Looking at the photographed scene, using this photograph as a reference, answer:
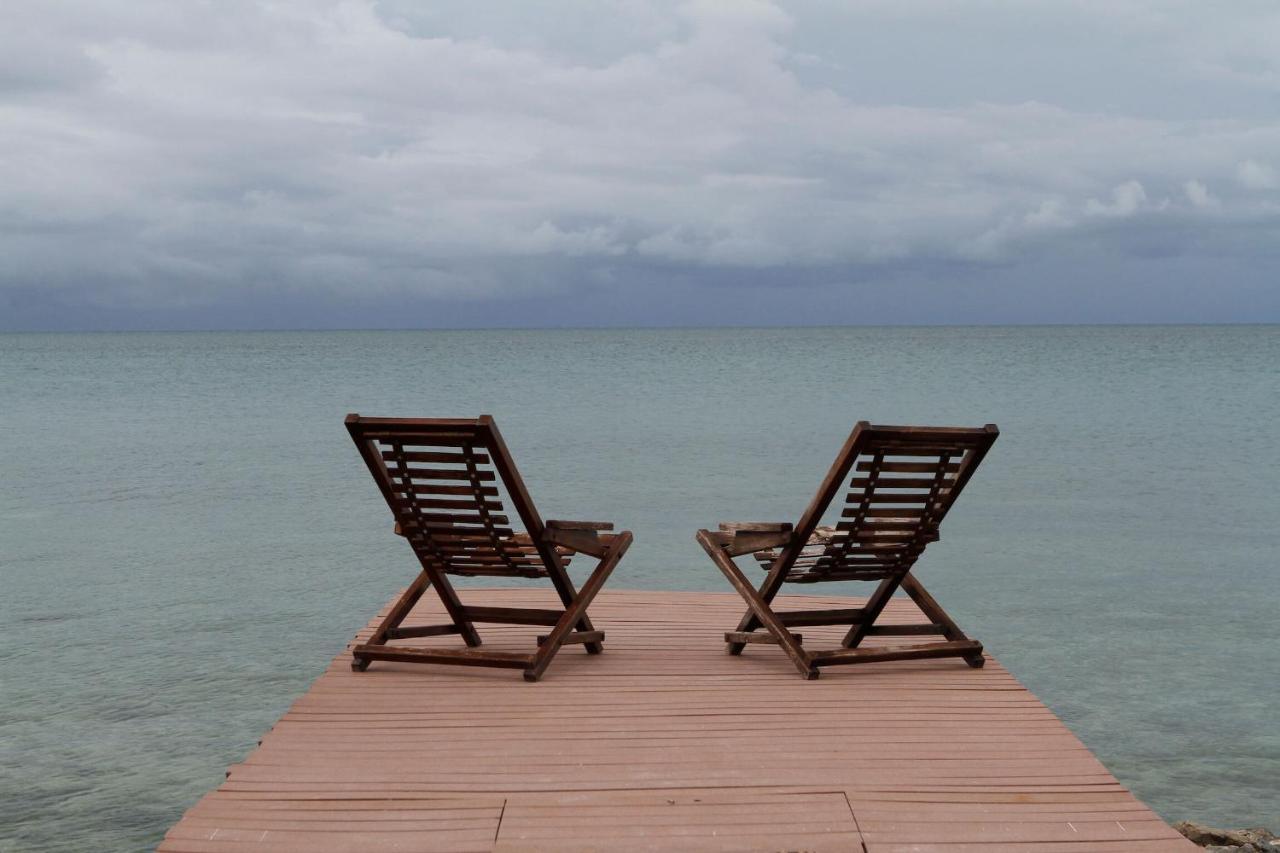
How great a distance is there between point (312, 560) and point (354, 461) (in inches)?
357

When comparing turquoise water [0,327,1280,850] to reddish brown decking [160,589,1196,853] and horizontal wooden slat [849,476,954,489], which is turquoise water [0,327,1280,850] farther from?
horizontal wooden slat [849,476,954,489]

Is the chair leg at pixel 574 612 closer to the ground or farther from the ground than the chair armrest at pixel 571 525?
closer to the ground

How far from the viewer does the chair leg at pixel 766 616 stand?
5312mm

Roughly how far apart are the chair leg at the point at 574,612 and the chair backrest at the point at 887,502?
687 mm

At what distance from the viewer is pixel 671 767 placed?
4121mm

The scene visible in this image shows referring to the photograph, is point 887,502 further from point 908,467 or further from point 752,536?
point 752,536

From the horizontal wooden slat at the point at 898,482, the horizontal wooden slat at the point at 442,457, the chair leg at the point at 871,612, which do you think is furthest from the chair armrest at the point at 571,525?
the chair leg at the point at 871,612

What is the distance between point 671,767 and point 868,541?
1584 mm

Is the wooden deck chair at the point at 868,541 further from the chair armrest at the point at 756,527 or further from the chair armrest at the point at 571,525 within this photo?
the chair armrest at the point at 571,525

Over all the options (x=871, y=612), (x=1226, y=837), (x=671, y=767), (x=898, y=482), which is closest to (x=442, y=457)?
(x=671, y=767)

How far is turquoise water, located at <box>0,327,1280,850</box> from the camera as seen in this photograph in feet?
22.1

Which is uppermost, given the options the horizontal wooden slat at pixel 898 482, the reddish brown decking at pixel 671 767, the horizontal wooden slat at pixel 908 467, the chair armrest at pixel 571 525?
the horizontal wooden slat at pixel 908 467

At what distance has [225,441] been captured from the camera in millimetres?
25625

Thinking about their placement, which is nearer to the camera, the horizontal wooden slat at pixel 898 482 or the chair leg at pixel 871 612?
the horizontal wooden slat at pixel 898 482
